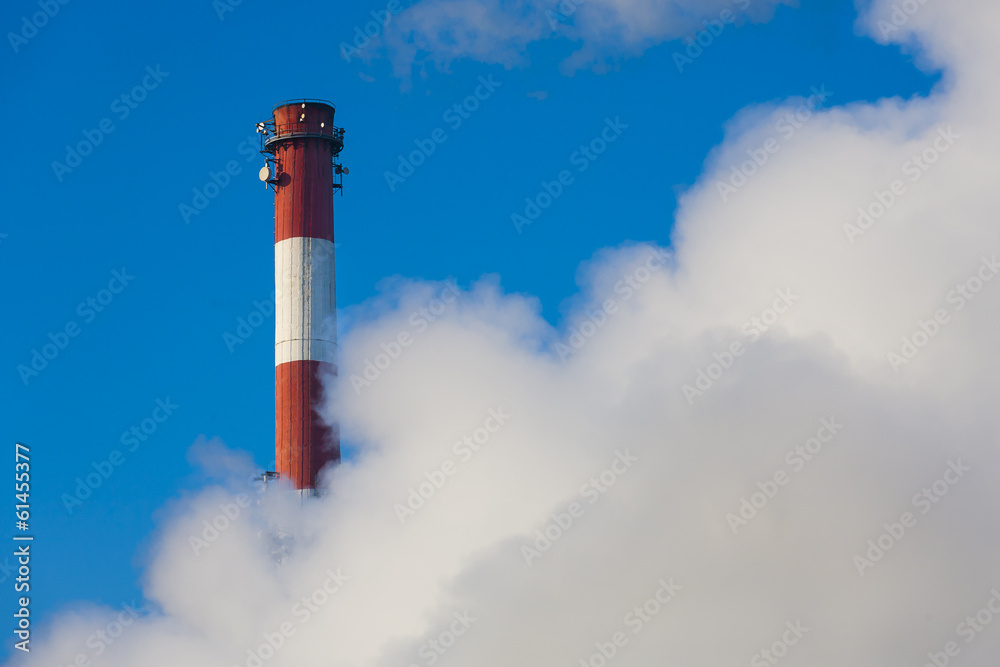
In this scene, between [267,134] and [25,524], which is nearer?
[25,524]

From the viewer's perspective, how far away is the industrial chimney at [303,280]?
211 feet

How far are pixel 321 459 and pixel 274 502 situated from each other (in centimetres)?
270

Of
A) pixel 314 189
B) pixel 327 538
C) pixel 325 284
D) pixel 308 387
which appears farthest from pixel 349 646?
pixel 314 189

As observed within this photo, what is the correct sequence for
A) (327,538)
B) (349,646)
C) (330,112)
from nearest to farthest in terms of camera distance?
(349,646)
(327,538)
(330,112)

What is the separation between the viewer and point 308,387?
211ft

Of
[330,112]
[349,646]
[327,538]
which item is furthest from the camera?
[330,112]

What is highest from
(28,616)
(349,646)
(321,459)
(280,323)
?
(280,323)

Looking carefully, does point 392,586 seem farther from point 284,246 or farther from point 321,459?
point 284,246

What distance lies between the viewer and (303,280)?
65375mm

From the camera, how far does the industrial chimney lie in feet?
211

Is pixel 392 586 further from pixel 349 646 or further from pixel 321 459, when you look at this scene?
pixel 321 459

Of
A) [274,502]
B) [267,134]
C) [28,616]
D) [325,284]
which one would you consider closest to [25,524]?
[28,616]

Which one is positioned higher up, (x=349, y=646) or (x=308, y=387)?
(x=308, y=387)

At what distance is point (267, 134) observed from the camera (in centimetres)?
6769
